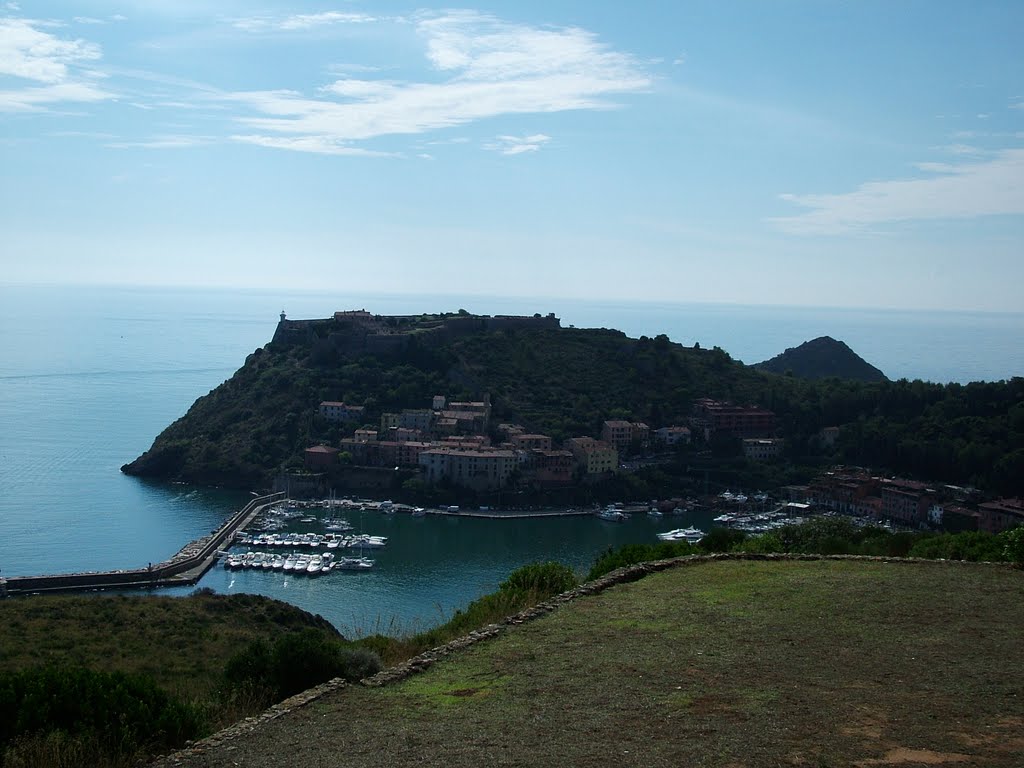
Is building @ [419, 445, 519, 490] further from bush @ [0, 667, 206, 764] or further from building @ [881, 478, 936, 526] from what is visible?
bush @ [0, 667, 206, 764]

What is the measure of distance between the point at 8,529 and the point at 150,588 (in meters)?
8.61

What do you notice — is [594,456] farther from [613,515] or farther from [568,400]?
[568,400]

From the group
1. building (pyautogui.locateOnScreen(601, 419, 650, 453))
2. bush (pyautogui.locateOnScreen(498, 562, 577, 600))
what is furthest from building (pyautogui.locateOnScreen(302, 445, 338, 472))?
bush (pyautogui.locateOnScreen(498, 562, 577, 600))

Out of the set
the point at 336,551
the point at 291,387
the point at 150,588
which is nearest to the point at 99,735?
the point at 150,588

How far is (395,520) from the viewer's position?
118 ft

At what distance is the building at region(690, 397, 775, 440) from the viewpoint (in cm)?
4406

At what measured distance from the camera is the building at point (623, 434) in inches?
1689

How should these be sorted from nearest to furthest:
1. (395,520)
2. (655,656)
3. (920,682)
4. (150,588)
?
1. (920,682)
2. (655,656)
3. (150,588)
4. (395,520)

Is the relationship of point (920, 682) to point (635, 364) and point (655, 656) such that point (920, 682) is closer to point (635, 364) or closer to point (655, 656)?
point (655, 656)

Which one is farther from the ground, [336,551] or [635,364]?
[635,364]

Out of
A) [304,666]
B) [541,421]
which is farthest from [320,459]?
[304,666]

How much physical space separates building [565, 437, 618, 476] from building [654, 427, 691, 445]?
4134 mm

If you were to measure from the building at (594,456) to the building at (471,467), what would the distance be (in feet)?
8.68

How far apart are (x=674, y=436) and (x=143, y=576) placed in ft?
78.2
